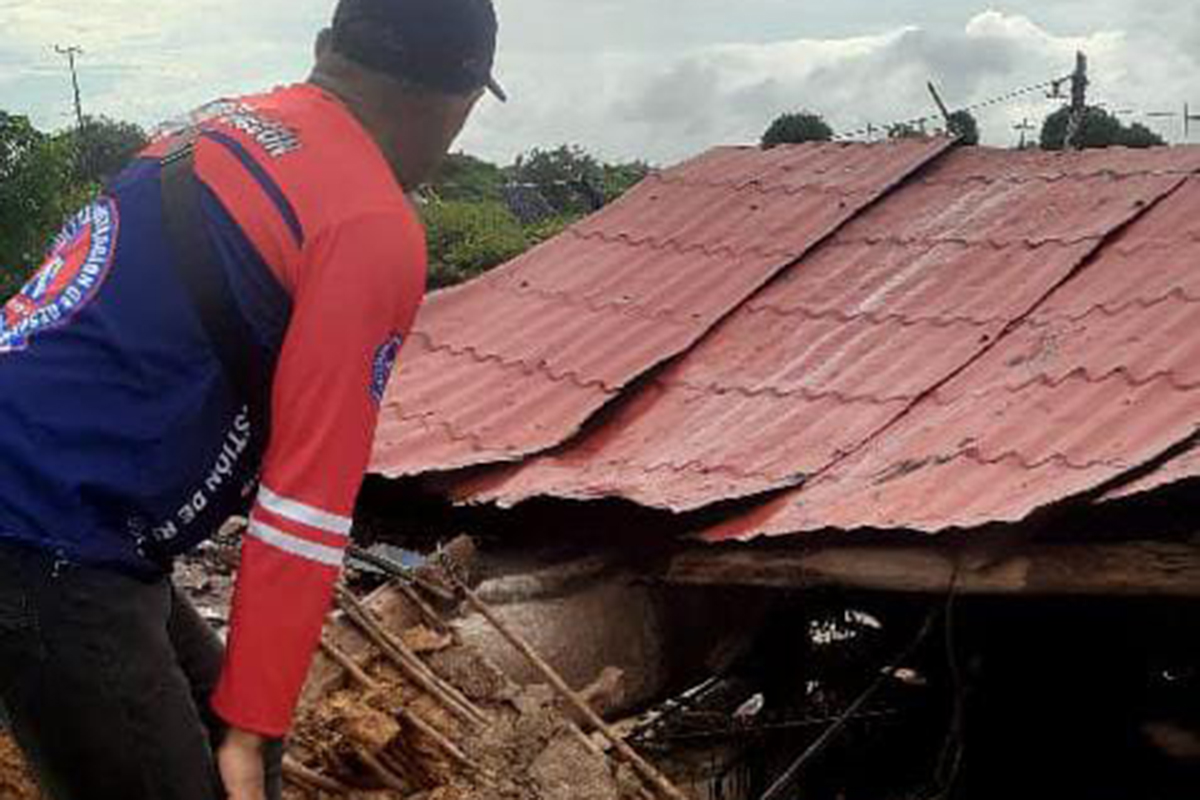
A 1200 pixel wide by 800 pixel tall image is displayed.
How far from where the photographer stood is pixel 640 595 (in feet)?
15.5

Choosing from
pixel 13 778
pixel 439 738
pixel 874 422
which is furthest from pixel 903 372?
pixel 13 778

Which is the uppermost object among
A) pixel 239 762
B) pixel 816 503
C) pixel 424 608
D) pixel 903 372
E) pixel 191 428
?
pixel 191 428

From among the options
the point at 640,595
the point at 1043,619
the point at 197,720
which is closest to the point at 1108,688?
the point at 1043,619

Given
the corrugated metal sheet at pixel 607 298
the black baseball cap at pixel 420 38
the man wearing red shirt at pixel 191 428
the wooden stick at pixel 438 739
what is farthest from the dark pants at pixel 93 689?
the corrugated metal sheet at pixel 607 298

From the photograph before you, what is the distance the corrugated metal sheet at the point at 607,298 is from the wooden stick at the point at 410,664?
1413mm

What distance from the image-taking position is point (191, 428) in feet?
6.51

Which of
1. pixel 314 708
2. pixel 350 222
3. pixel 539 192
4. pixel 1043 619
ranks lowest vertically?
pixel 539 192

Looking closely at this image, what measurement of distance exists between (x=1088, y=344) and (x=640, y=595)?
5.32 ft

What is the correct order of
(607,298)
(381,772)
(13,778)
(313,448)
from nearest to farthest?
1. (313,448)
2. (13,778)
3. (381,772)
4. (607,298)

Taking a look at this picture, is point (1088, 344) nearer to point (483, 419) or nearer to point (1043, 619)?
point (1043, 619)

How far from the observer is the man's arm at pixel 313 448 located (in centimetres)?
189

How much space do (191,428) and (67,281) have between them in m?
0.28

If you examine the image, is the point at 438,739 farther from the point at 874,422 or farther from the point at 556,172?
the point at 556,172

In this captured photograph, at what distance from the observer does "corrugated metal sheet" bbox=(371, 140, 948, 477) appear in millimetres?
5668
